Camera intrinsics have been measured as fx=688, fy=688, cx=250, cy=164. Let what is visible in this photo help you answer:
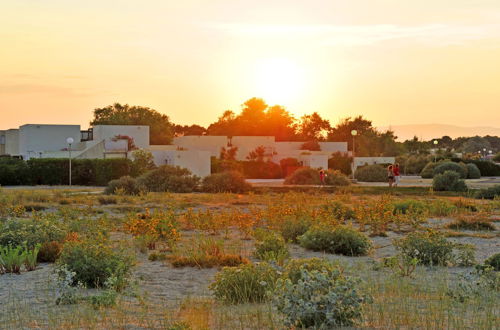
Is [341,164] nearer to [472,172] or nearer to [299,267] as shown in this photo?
[472,172]

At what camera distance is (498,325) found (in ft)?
22.5

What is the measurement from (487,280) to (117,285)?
4.78 metres

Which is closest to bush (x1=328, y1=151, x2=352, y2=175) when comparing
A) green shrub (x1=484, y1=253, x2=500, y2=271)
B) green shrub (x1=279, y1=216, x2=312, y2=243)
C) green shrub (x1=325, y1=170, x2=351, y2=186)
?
green shrub (x1=325, y1=170, x2=351, y2=186)

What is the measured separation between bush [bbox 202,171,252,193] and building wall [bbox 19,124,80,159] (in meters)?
23.2

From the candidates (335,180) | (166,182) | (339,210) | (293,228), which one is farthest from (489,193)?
(293,228)

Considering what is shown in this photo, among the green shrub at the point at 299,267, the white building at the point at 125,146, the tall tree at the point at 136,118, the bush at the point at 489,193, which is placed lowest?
the bush at the point at 489,193

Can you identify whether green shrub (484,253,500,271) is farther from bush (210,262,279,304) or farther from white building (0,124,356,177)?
white building (0,124,356,177)

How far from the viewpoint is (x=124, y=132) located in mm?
51000

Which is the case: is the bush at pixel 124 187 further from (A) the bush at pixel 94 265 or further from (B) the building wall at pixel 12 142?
(B) the building wall at pixel 12 142

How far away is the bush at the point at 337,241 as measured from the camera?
12.8 metres

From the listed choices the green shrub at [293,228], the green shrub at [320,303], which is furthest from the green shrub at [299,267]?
the green shrub at [293,228]

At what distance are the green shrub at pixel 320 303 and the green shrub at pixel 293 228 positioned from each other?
7.30 metres

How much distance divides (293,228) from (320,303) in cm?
781

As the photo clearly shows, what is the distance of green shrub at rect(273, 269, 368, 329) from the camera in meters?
6.58
